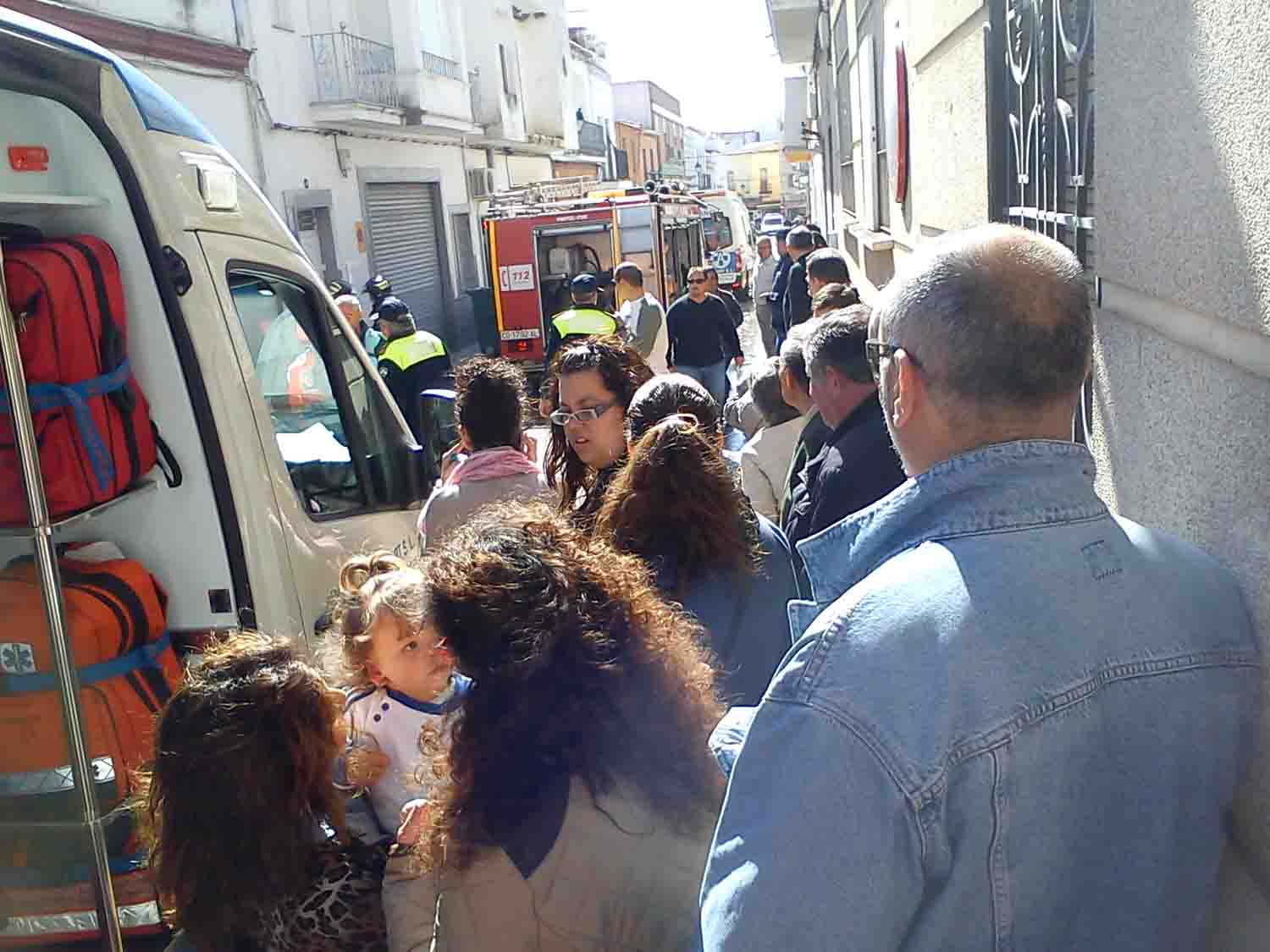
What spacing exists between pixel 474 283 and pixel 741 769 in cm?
2373

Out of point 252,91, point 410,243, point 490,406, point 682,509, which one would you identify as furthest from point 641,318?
point 410,243

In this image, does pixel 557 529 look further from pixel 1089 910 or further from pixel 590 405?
pixel 590 405

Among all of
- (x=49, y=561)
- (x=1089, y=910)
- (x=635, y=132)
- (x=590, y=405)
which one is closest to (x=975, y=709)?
(x=1089, y=910)

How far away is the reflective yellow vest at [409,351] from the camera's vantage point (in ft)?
23.5

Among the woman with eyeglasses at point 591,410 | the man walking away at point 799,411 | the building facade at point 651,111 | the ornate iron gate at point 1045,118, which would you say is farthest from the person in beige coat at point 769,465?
the building facade at point 651,111

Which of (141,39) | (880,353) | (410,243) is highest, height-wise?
(141,39)

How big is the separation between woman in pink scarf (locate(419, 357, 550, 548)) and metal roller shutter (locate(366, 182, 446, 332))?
14.9 meters

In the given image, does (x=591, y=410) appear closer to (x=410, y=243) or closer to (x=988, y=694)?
(x=988, y=694)

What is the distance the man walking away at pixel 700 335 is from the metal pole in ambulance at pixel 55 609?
6.41 metres

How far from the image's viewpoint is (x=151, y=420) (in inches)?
114

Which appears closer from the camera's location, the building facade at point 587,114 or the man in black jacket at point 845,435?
the man in black jacket at point 845,435

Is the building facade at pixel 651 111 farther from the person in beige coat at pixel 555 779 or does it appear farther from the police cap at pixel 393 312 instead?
the person in beige coat at pixel 555 779

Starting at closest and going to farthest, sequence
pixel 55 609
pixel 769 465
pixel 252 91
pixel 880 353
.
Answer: pixel 880 353
pixel 55 609
pixel 769 465
pixel 252 91

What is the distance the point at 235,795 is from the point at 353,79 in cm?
1676
